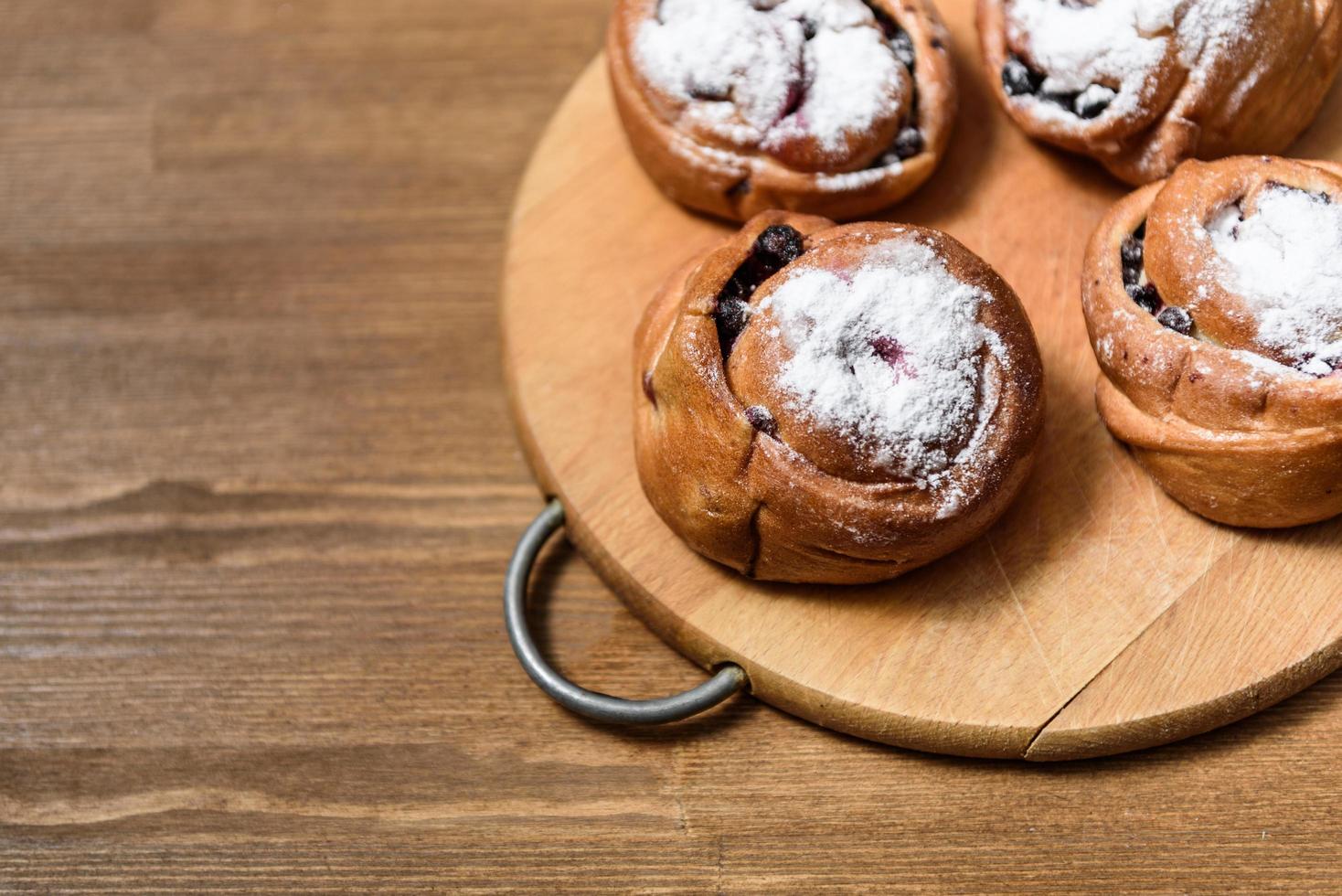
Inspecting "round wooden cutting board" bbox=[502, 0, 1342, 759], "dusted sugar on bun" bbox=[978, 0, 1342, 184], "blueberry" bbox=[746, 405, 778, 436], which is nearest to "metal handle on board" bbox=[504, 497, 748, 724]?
"round wooden cutting board" bbox=[502, 0, 1342, 759]

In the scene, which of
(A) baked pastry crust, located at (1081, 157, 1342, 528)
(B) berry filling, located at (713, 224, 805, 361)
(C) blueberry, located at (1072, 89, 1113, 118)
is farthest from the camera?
(C) blueberry, located at (1072, 89, 1113, 118)

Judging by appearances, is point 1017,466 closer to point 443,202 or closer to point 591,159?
point 591,159

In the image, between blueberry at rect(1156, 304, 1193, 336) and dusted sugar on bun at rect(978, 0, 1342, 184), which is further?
dusted sugar on bun at rect(978, 0, 1342, 184)

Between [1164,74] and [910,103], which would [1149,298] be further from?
[910,103]

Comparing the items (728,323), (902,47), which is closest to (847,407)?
(728,323)

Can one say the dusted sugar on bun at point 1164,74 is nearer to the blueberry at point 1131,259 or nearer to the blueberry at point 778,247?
the blueberry at point 1131,259

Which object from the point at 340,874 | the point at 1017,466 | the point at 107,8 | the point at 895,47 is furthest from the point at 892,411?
the point at 107,8

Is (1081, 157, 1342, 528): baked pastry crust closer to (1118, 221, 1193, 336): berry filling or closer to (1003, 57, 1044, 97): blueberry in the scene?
(1118, 221, 1193, 336): berry filling
